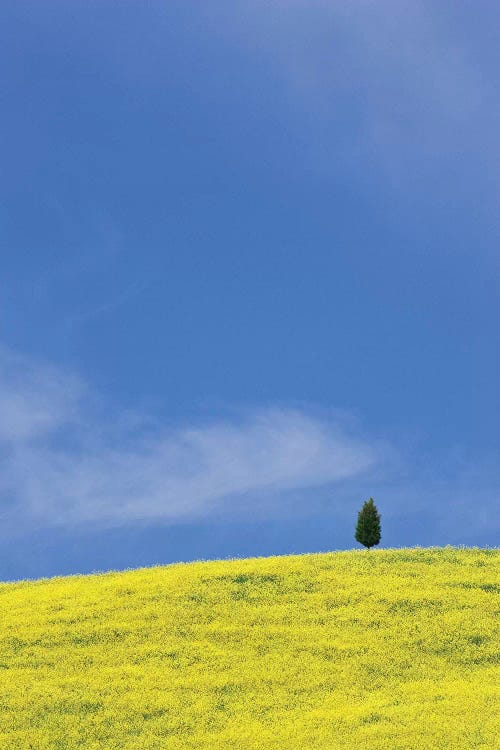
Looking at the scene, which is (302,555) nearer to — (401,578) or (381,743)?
(401,578)

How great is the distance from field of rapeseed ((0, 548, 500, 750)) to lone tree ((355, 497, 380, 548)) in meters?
2.85

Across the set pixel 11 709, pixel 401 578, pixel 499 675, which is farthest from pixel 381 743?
pixel 401 578

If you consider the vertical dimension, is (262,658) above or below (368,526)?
below

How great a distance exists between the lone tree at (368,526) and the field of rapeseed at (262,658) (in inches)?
112

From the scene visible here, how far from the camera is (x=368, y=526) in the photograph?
39594 millimetres

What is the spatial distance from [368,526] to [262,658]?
48.3ft

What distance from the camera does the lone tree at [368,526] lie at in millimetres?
39500

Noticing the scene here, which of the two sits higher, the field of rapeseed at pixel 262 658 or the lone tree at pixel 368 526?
the lone tree at pixel 368 526

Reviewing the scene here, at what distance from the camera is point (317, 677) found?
966 inches

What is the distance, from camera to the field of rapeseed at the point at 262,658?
Result: 21469 mm

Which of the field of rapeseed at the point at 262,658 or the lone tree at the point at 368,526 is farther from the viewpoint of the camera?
the lone tree at the point at 368,526

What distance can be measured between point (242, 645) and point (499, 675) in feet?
25.0

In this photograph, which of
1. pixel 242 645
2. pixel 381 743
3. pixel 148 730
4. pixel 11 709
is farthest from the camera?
pixel 242 645

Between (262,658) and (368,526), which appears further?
(368,526)
